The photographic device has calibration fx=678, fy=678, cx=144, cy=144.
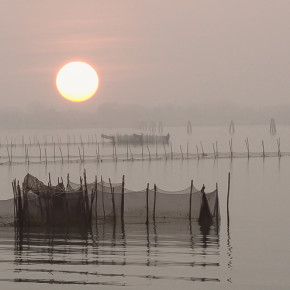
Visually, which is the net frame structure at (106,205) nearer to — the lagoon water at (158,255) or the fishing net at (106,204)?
the fishing net at (106,204)

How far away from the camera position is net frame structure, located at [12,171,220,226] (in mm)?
22594

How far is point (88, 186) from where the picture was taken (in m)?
24.4

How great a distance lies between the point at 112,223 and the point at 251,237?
192 inches

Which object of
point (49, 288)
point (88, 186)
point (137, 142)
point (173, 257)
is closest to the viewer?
point (49, 288)

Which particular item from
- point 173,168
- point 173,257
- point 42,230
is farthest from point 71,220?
point 173,168

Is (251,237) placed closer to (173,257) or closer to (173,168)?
(173,257)

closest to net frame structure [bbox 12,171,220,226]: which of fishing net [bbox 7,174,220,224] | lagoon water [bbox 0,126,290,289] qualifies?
fishing net [bbox 7,174,220,224]

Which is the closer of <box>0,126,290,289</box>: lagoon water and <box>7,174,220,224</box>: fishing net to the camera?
<box>0,126,290,289</box>: lagoon water

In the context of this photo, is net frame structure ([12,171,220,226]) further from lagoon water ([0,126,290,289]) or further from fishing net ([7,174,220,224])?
lagoon water ([0,126,290,289])

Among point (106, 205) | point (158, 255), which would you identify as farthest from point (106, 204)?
point (158, 255)

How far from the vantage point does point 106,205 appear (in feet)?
77.6

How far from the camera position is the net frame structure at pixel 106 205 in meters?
22.6

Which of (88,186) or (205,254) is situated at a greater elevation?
(88,186)

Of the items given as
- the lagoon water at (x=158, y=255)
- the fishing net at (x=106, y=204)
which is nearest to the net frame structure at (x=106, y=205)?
the fishing net at (x=106, y=204)
